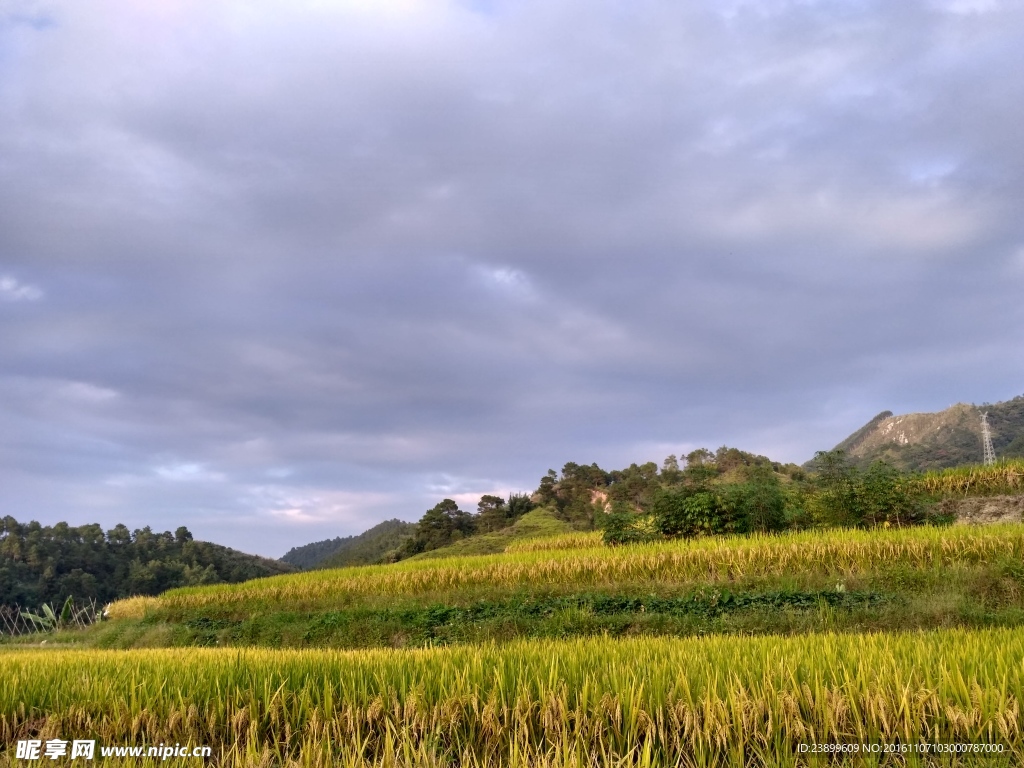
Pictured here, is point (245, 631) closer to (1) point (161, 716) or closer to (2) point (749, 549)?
(1) point (161, 716)

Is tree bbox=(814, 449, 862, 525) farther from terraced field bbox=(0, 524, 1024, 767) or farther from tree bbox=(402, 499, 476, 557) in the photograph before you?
tree bbox=(402, 499, 476, 557)

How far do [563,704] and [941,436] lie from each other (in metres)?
117

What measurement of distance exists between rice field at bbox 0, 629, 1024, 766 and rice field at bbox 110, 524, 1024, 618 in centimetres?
712

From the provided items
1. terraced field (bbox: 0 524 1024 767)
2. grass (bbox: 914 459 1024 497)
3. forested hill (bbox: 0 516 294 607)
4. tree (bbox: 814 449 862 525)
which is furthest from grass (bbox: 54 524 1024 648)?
forested hill (bbox: 0 516 294 607)

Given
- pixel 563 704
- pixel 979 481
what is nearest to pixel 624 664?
pixel 563 704

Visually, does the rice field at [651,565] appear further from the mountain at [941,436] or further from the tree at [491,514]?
the mountain at [941,436]

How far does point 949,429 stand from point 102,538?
A: 12367 centimetres

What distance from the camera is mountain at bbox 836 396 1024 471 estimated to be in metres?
67.4

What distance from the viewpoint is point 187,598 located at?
21609 mm

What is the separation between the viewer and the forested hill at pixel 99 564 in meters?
61.3

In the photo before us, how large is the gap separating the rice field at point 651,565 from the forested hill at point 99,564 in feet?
157

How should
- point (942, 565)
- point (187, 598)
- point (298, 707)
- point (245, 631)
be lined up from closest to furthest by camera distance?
point (298, 707) → point (942, 565) → point (245, 631) → point (187, 598)

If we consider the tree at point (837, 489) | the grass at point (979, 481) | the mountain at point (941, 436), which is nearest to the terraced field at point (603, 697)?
the tree at point (837, 489)

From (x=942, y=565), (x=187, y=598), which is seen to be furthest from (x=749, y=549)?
(x=187, y=598)
